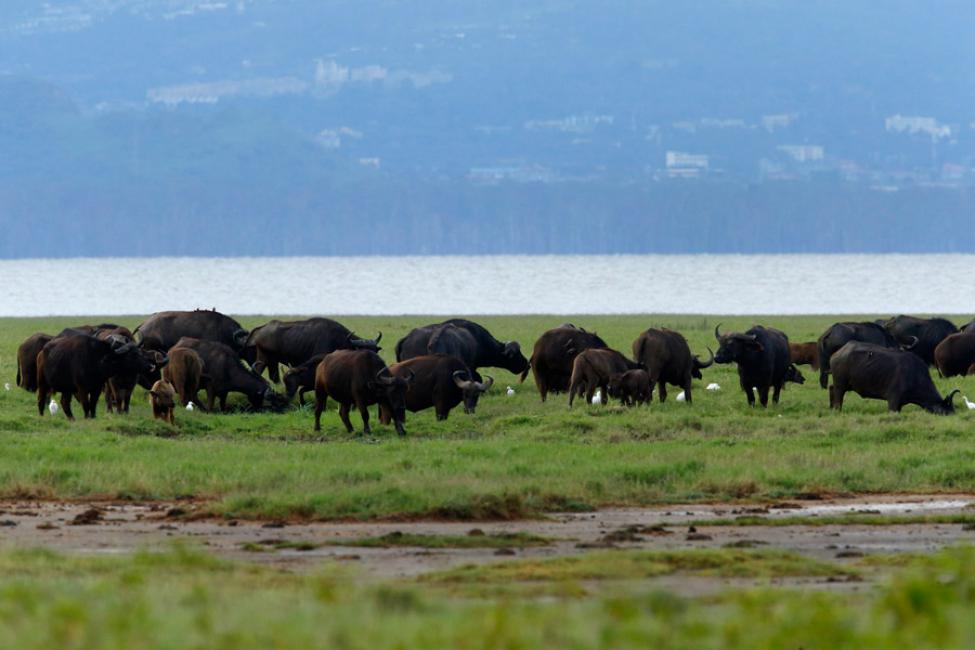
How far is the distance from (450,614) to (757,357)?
52.6 feet

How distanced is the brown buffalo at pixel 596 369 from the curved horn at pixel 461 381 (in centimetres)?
149

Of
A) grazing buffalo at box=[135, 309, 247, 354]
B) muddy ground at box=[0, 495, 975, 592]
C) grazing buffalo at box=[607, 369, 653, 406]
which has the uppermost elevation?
grazing buffalo at box=[135, 309, 247, 354]


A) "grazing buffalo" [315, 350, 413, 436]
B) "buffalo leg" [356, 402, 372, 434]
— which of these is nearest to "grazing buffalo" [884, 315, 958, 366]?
"grazing buffalo" [315, 350, 413, 436]

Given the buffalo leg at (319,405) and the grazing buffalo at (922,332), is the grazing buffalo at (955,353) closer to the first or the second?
the grazing buffalo at (922,332)

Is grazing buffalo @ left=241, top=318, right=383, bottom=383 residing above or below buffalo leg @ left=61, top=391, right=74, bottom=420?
above

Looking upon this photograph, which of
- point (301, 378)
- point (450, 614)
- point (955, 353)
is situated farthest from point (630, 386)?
point (450, 614)

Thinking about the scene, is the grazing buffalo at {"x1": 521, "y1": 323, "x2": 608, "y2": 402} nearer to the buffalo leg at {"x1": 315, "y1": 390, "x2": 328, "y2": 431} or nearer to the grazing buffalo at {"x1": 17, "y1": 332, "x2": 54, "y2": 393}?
the buffalo leg at {"x1": 315, "y1": 390, "x2": 328, "y2": 431}

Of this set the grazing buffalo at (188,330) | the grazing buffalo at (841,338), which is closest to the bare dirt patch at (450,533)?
Answer: the grazing buffalo at (841,338)

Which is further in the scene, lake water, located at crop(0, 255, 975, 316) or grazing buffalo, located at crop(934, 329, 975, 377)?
lake water, located at crop(0, 255, 975, 316)

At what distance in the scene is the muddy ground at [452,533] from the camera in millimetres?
13359

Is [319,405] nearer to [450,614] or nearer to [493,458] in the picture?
[493,458]

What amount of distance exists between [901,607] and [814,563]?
3.20 m

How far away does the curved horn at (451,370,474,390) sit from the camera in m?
23.6

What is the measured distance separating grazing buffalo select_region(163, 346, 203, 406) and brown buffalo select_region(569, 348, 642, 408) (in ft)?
16.0
